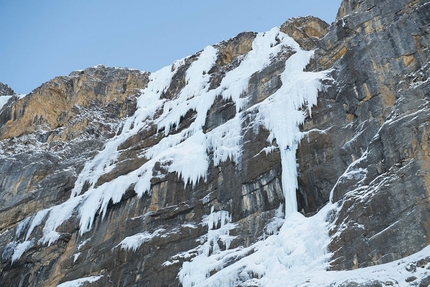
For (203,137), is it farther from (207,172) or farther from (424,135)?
(424,135)

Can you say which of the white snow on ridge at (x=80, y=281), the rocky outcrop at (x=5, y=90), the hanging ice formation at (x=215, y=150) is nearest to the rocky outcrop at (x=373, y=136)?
the hanging ice formation at (x=215, y=150)

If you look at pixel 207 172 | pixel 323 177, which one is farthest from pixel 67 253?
pixel 323 177

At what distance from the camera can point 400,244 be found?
48.3 feet

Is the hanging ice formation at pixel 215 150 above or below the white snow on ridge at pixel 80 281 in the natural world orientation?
above

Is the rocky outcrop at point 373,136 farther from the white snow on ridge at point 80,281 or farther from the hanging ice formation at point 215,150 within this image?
the white snow on ridge at point 80,281

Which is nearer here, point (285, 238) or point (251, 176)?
point (285, 238)

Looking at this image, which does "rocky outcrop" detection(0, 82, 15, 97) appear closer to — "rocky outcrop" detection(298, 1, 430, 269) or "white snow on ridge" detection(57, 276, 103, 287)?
"white snow on ridge" detection(57, 276, 103, 287)

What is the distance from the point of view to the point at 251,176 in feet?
77.9

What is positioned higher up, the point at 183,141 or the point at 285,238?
the point at 183,141

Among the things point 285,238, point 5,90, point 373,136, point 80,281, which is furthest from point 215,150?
point 5,90

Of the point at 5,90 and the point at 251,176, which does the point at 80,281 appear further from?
the point at 5,90

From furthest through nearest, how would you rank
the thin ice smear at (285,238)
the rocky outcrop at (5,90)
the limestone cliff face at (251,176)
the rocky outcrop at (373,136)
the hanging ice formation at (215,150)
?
1. the rocky outcrop at (5,90)
2. the hanging ice formation at (215,150)
3. the thin ice smear at (285,238)
4. the limestone cliff face at (251,176)
5. the rocky outcrop at (373,136)

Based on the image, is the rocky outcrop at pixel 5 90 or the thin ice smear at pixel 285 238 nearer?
the thin ice smear at pixel 285 238

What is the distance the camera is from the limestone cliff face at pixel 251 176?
52.7ft
